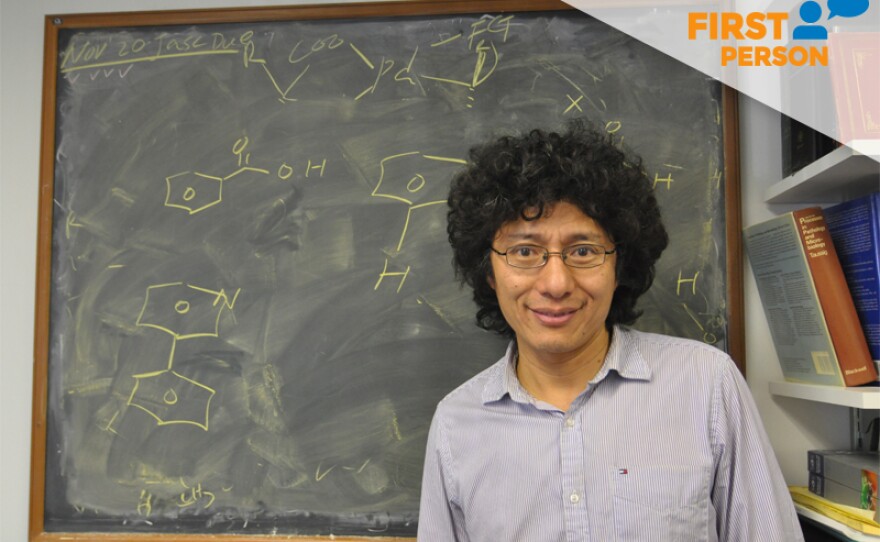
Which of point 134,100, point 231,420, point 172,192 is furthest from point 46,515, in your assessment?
point 134,100

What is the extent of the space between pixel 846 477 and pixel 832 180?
1.97ft

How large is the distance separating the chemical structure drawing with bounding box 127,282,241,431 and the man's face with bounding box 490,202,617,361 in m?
0.78

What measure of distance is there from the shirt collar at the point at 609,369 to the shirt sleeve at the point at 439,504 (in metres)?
0.14

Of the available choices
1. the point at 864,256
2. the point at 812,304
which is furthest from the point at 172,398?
the point at 864,256

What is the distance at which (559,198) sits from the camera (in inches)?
50.5

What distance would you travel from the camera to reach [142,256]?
176 cm

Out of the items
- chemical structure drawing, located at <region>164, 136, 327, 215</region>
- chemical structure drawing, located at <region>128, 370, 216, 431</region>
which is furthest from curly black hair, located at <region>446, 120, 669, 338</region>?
chemical structure drawing, located at <region>128, 370, 216, 431</region>

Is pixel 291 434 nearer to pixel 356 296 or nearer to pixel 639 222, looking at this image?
pixel 356 296

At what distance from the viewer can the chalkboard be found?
1665 mm

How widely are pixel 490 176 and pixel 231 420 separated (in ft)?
2.93

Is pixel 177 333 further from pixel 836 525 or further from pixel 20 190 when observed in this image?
Result: pixel 836 525

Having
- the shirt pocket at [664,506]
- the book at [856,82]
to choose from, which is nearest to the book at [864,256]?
the book at [856,82]

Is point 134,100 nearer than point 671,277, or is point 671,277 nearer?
point 671,277
